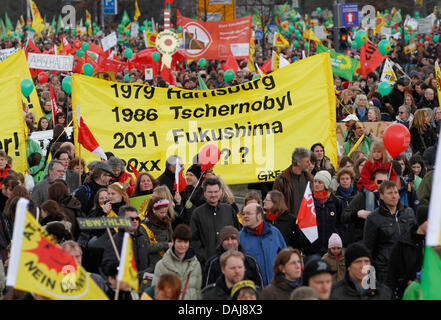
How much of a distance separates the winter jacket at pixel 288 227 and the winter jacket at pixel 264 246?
480 mm

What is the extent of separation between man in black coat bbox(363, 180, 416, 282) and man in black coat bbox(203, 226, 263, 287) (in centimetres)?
98

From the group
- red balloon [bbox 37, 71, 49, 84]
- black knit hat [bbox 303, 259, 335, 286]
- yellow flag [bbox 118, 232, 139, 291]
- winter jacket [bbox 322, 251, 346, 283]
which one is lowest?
winter jacket [bbox 322, 251, 346, 283]

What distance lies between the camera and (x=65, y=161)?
10.3 meters

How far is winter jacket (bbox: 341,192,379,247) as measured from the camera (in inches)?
313

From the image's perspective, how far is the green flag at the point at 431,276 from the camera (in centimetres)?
471

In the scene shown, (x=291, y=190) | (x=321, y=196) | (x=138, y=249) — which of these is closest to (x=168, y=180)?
(x=291, y=190)

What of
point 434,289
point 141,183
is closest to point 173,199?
point 141,183

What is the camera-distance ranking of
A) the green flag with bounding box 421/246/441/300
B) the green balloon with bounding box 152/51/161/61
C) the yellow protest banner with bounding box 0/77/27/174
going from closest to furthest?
1. the green flag with bounding box 421/246/441/300
2. the yellow protest banner with bounding box 0/77/27/174
3. the green balloon with bounding box 152/51/161/61

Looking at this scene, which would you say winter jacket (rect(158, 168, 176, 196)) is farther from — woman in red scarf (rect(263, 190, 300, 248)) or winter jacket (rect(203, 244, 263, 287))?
winter jacket (rect(203, 244, 263, 287))

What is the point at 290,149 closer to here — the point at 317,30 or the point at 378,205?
the point at 378,205

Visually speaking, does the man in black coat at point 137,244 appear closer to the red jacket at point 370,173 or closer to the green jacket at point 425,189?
the red jacket at point 370,173

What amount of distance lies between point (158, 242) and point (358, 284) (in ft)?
7.85

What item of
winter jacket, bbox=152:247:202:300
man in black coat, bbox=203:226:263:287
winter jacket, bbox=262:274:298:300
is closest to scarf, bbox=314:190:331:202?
man in black coat, bbox=203:226:263:287
